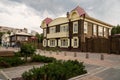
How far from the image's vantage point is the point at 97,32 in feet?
111

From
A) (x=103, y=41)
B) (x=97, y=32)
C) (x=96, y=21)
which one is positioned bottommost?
(x=103, y=41)

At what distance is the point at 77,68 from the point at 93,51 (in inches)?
762

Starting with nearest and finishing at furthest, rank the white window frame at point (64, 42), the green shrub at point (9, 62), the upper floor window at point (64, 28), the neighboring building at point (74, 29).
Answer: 1. the green shrub at point (9, 62)
2. the neighboring building at point (74, 29)
3. the white window frame at point (64, 42)
4. the upper floor window at point (64, 28)

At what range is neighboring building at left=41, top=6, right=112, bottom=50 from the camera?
98.0 ft

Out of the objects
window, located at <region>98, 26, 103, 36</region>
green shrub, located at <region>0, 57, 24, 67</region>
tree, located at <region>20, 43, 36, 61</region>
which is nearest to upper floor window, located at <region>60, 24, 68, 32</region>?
window, located at <region>98, 26, 103, 36</region>

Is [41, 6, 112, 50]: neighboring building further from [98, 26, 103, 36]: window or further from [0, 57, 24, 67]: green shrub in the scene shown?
[0, 57, 24, 67]: green shrub

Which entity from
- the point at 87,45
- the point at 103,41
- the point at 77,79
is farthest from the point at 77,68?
the point at 87,45

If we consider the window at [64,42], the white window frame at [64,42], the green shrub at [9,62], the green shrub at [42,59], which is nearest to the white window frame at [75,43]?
the white window frame at [64,42]

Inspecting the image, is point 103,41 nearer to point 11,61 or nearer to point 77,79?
point 11,61

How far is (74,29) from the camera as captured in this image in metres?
31.4

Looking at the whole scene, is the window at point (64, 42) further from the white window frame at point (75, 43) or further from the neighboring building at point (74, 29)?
the white window frame at point (75, 43)

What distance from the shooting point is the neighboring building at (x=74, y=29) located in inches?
1176

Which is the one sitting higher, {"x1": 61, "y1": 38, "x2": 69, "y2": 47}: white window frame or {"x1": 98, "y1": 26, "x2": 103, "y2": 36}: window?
{"x1": 98, "y1": 26, "x2": 103, "y2": 36}: window

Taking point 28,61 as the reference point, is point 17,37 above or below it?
above
